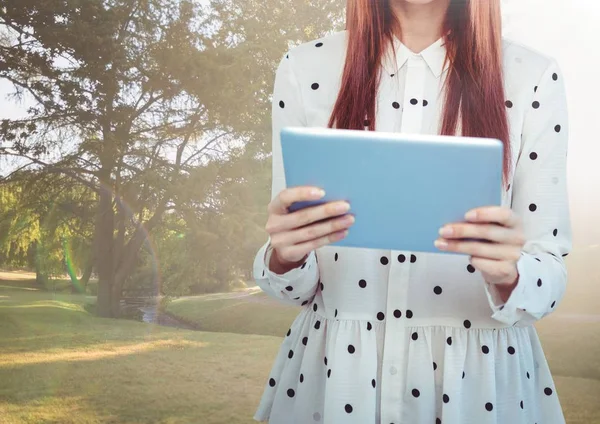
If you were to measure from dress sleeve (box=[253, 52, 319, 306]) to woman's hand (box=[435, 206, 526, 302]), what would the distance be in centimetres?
22

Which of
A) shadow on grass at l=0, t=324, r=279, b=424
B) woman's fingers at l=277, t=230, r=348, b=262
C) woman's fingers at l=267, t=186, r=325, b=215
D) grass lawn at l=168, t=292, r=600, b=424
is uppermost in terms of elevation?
woman's fingers at l=267, t=186, r=325, b=215

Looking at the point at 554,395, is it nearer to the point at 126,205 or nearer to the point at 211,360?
the point at 211,360

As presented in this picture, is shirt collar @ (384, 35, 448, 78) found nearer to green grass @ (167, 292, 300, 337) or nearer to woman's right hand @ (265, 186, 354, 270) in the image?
woman's right hand @ (265, 186, 354, 270)

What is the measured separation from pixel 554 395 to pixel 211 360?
262cm

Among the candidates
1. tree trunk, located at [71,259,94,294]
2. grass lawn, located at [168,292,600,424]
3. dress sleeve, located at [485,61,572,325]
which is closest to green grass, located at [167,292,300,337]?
grass lawn, located at [168,292,600,424]

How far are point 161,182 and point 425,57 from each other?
2.83 meters

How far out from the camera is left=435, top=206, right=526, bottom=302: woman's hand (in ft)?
1.83

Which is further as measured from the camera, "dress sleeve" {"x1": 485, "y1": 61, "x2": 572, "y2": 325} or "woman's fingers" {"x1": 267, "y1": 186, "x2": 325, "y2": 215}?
"dress sleeve" {"x1": 485, "y1": 61, "x2": 572, "y2": 325}

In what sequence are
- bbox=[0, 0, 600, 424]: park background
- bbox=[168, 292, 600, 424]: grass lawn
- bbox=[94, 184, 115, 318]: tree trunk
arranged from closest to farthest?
bbox=[168, 292, 600, 424]: grass lawn
bbox=[0, 0, 600, 424]: park background
bbox=[94, 184, 115, 318]: tree trunk

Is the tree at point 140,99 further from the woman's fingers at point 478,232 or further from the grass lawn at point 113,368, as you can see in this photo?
the woman's fingers at point 478,232

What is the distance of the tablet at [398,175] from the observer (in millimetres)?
522

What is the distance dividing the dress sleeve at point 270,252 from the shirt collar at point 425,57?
0.13m

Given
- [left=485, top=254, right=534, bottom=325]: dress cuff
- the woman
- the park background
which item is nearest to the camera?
[left=485, top=254, right=534, bottom=325]: dress cuff

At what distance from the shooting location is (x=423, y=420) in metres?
0.75
